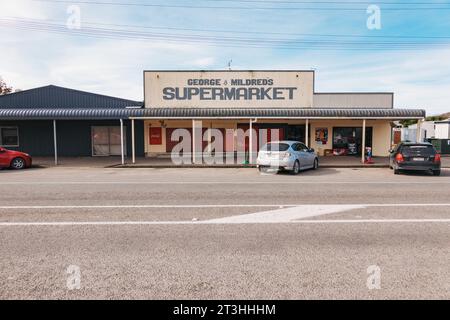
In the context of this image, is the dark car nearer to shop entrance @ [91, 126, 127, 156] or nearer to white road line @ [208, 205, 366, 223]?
white road line @ [208, 205, 366, 223]

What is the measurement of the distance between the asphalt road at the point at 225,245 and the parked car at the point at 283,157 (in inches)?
203

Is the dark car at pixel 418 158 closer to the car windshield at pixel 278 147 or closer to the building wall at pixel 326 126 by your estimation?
the car windshield at pixel 278 147

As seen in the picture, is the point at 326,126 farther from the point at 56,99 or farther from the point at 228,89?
the point at 56,99

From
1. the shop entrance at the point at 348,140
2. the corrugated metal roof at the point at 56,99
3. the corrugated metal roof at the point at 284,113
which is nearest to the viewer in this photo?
the corrugated metal roof at the point at 284,113

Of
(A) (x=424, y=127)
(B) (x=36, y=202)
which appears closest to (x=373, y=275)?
(B) (x=36, y=202)

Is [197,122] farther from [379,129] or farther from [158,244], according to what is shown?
[158,244]

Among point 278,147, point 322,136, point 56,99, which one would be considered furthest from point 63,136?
point 322,136

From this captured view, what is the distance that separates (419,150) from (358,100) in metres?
12.0

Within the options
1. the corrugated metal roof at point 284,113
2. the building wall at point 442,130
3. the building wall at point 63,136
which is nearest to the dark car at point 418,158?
the corrugated metal roof at point 284,113

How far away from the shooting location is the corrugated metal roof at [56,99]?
A: 930 inches

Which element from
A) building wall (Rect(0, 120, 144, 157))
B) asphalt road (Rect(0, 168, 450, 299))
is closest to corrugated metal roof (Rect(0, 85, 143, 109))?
building wall (Rect(0, 120, 144, 157))

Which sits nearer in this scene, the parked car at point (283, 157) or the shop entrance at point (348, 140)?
the parked car at point (283, 157)
